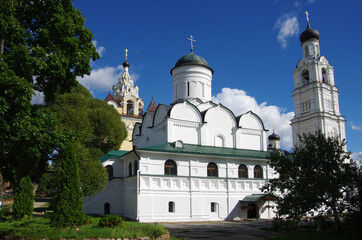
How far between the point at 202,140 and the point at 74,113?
33.8 feet

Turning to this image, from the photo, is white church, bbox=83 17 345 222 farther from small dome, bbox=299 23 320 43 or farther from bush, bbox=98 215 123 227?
small dome, bbox=299 23 320 43

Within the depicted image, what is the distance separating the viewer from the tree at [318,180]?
12.9 meters

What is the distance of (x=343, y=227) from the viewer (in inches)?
535

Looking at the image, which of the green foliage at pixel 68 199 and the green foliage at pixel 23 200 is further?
the green foliage at pixel 23 200

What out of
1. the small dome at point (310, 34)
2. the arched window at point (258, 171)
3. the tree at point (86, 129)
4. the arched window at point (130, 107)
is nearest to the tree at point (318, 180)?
the arched window at point (258, 171)

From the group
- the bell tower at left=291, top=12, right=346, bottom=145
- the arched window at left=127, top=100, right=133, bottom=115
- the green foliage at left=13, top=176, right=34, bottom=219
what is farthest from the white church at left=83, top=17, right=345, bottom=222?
the arched window at left=127, top=100, right=133, bottom=115

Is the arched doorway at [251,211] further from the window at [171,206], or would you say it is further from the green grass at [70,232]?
the green grass at [70,232]

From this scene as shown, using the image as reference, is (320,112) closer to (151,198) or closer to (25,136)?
(151,198)

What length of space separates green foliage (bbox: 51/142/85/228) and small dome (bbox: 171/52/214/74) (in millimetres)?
16839

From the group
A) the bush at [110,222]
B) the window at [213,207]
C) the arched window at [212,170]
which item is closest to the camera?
the bush at [110,222]

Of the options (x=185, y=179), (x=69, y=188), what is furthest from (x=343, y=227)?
(x=69, y=188)

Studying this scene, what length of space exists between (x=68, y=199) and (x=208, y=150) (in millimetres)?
12291

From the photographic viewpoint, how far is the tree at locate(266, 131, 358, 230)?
42.4 feet

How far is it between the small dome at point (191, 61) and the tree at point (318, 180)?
15429 mm
